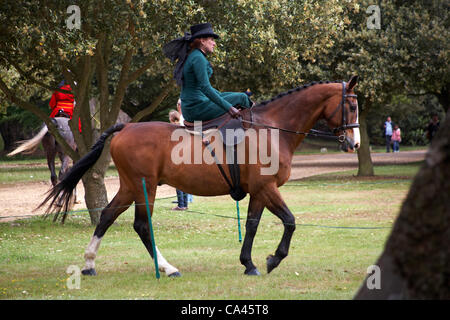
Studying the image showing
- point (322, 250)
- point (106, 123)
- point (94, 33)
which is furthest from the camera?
point (106, 123)

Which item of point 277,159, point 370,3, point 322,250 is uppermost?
point 370,3

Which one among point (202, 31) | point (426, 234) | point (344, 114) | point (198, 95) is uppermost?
point (202, 31)

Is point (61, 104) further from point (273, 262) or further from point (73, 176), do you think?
point (273, 262)

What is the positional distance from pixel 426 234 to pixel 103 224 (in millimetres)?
5844

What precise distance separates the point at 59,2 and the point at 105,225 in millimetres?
5327

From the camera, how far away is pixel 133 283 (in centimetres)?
789

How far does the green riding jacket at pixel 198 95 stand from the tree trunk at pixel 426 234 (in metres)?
5.02

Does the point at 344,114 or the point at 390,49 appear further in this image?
the point at 390,49

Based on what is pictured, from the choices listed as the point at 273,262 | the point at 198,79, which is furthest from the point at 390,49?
the point at 273,262

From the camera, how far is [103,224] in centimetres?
851
